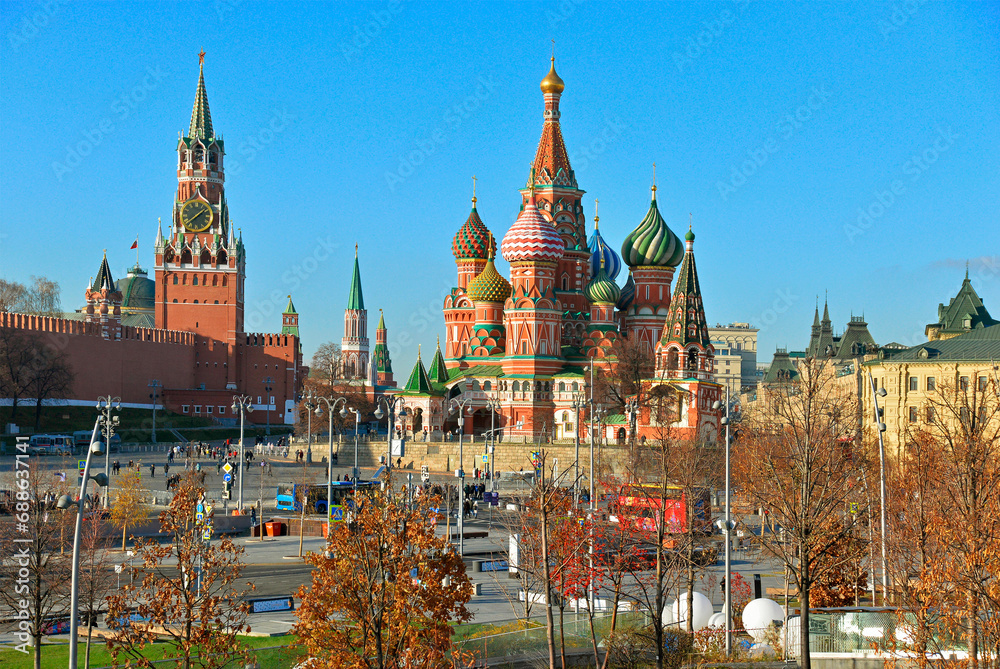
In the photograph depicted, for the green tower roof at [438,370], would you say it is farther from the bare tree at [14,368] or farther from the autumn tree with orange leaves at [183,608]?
the autumn tree with orange leaves at [183,608]

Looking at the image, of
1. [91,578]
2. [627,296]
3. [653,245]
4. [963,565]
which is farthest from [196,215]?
[963,565]

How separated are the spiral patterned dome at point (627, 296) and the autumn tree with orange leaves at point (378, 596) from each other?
2464 inches

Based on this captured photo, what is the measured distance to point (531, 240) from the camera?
70875mm

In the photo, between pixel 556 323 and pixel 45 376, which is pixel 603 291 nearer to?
pixel 556 323

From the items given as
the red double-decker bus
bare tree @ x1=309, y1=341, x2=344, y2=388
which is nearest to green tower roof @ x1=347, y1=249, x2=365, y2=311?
bare tree @ x1=309, y1=341, x2=344, y2=388

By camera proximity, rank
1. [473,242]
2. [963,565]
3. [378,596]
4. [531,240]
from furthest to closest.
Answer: [473,242] → [531,240] → [963,565] → [378,596]

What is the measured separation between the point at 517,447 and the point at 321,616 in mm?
49428

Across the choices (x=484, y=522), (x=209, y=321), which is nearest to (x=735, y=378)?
(x=209, y=321)

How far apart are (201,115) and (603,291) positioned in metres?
45.3

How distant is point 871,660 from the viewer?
17922mm

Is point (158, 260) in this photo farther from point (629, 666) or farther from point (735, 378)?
point (735, 378)

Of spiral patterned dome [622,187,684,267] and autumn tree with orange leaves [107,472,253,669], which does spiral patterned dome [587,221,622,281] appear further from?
autumn tree with orange leaves [107,472,253,669]

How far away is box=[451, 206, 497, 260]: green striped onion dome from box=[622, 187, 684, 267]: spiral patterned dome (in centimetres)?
1043

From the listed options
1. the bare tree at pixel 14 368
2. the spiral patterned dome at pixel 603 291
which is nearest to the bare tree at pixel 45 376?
the bare tree at pixel 14 368
